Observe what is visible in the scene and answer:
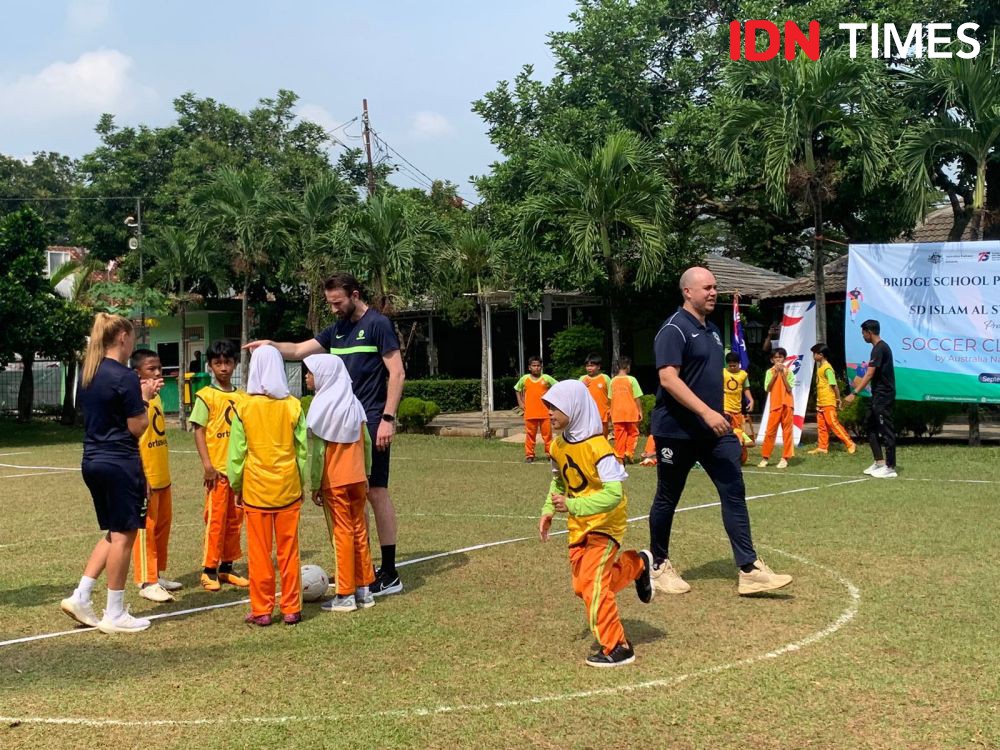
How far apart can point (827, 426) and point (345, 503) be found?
1117 cm

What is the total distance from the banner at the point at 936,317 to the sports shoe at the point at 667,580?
10.6 metres

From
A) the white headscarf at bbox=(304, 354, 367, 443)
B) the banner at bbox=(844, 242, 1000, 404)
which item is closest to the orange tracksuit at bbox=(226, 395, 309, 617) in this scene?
the white headscarf at bbox=(304, 354, 367, 443)

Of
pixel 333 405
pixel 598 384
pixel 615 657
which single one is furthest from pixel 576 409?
pixel 598 384

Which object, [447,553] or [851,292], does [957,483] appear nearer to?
[851,292]

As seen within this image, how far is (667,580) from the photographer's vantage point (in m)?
6.62

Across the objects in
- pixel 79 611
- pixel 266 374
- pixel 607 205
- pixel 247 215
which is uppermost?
pixel 247 215

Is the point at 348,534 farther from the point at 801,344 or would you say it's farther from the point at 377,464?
the point at 801,344

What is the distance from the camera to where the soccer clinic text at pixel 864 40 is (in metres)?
17.3

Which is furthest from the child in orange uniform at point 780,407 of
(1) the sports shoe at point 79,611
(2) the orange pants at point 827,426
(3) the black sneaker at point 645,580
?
(1) the sports shoe at point 79,611

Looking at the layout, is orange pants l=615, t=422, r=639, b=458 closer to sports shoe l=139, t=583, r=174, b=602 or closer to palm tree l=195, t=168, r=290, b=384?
sports shoe l=139, t=583, r=174, b=602

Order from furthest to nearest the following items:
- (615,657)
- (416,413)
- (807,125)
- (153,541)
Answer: (416,413) → (807,125) → (153,541) → (615,657)

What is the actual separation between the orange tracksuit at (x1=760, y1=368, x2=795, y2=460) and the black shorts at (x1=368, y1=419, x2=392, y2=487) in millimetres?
9168

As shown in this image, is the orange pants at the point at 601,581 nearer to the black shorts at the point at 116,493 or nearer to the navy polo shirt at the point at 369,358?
the navy polo shirt at the point at 369,358

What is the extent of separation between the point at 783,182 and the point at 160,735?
47.7 ft
